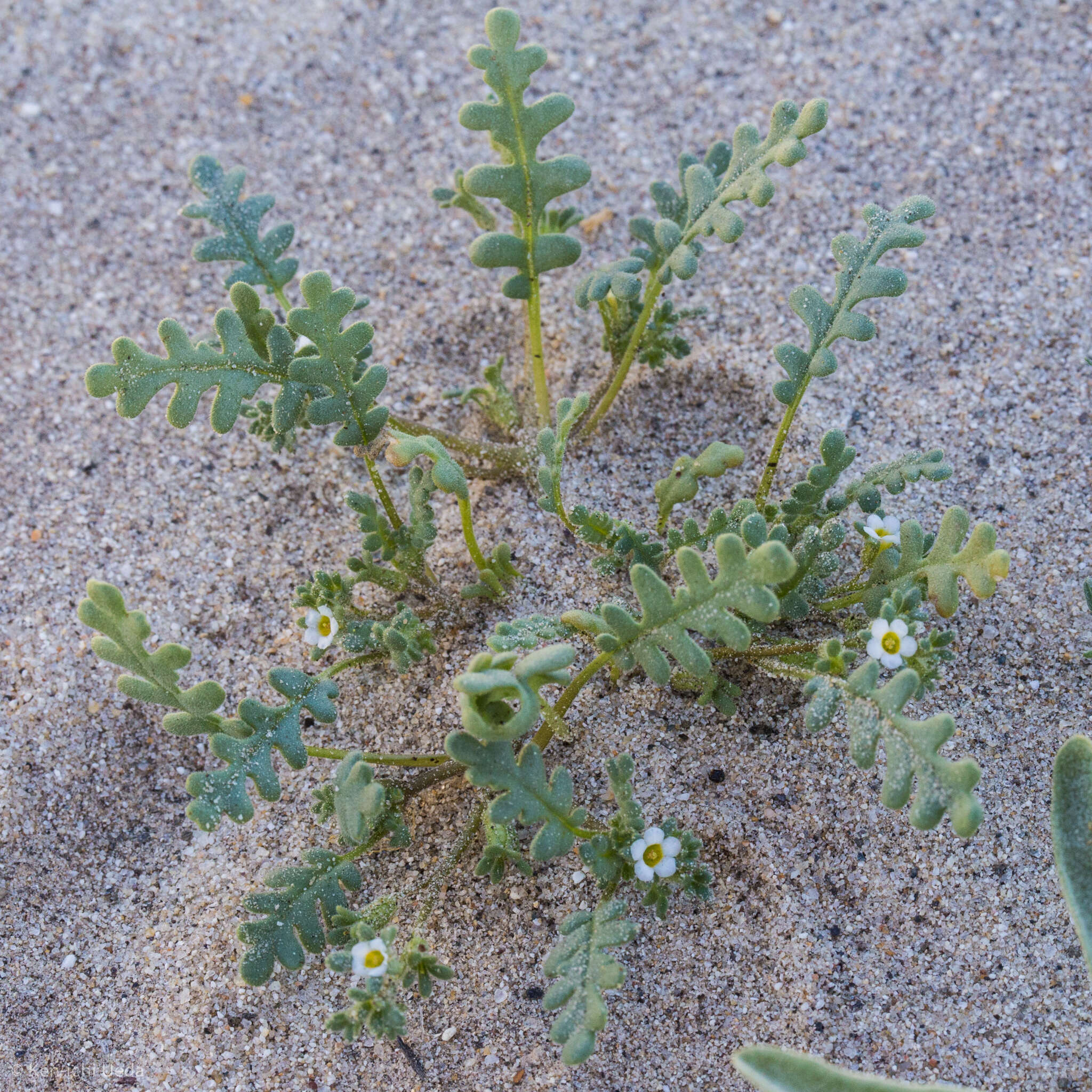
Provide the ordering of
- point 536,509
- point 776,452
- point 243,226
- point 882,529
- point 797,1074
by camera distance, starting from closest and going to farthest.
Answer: point 797,1074 → point 882,529 → point 776,452 → point 243,226 → point 536,509

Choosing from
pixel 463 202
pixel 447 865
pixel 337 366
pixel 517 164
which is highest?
pixel 517 164

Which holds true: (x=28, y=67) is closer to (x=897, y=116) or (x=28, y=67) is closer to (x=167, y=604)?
(x=167, y=604)

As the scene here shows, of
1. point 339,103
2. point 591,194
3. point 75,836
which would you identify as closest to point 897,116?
point 591,194

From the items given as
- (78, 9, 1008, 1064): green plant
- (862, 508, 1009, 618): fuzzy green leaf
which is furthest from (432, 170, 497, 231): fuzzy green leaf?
(862, 508, 1009, 618): fuzzy green leaf

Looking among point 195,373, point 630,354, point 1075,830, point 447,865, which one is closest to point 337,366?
point 195,373

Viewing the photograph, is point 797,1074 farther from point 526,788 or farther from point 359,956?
point 359,956

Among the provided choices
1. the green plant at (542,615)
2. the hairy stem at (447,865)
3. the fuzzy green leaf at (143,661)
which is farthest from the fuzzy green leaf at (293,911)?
the fuzzy green leaf at (143,661)
